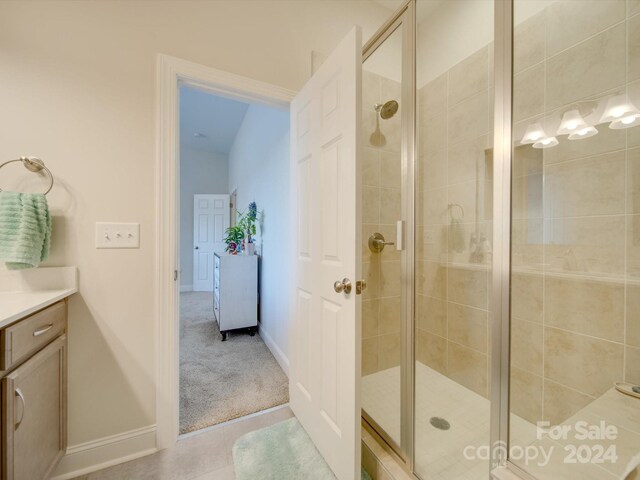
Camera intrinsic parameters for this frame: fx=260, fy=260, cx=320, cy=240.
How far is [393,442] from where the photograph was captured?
1.26 meters

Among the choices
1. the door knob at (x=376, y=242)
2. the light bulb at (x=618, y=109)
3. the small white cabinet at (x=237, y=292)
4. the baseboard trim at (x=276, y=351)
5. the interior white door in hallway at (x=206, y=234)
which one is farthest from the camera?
the interior white door in hallway at (x=206, y=234)

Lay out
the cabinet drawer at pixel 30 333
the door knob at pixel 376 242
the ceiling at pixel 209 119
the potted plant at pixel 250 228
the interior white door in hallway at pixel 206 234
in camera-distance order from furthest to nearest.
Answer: the interior white door in hallway at pixel 206 234
the ceiling at pixel 209 119
the potted plant at pixel 250 228
the door knob at pixel 376 242
the cabinet drawer at pixel 30 333

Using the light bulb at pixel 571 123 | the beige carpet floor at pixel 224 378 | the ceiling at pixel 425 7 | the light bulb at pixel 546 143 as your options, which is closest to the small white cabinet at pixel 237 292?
the beige carpet floor at pixel 224 378

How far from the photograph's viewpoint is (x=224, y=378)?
Result: 2127mm

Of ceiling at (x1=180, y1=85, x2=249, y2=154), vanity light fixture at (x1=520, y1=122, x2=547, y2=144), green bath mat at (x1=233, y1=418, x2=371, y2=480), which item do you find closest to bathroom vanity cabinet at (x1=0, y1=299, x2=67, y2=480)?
green bath mat at (x1=233, y1=418, x2=371, y2=480)

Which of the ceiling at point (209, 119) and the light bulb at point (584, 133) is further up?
the ceiling at point (209, 119)

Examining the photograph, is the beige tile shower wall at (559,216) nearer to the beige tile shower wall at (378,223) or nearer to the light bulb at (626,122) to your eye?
the light bulb at (626,122)

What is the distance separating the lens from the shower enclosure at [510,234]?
0.97m

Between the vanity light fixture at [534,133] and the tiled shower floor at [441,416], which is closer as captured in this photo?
the tiled shower floor at [441,416]

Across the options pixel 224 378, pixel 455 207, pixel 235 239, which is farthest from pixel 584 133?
pixel 235 239

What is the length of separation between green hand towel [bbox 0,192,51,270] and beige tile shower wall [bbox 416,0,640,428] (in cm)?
176

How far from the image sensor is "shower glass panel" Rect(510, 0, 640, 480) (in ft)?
3.77

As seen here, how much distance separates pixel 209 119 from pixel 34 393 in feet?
14.1

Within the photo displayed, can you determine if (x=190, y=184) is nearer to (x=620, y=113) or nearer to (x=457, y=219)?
(x=457, y=219)
